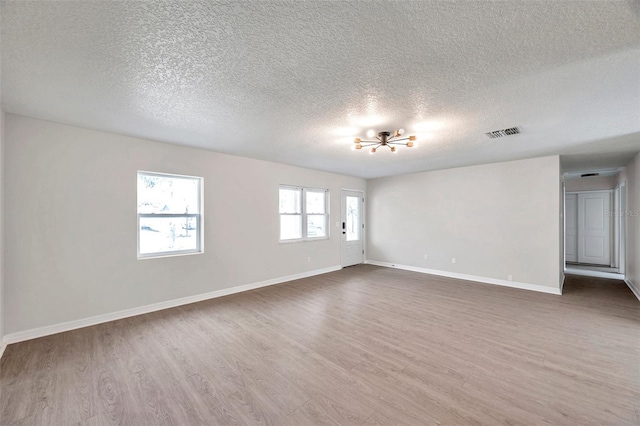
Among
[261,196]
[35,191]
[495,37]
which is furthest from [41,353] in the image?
[495,37]

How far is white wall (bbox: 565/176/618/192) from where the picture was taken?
6.66 meters

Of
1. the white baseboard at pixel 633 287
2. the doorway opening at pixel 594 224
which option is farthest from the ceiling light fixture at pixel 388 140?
the doorway opening at pixel 594 224

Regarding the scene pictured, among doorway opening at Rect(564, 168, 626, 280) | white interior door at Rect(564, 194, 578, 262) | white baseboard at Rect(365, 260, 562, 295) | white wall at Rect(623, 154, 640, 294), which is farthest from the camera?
white interior door at Rect(564, 194, 578, 262)

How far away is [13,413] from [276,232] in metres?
3.93

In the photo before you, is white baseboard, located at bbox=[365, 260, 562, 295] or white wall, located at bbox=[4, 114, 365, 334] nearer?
white wall, located at bbox=[4, 114, 365, 334]

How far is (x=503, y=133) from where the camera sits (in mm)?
3410

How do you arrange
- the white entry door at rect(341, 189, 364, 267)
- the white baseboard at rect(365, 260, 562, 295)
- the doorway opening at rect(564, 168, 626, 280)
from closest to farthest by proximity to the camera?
the white baseboard at rect(365, 260, 562, 295), the doorway opening at rect(564, 168, 626, 280), the white entry door at rect(341, 189, 364, 267)

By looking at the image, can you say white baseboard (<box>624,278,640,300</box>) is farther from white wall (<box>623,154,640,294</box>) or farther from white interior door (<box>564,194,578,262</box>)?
white interior door (<box>564,194,578,262</box>)

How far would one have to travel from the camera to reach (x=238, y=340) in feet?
9.46

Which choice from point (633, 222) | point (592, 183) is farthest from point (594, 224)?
point (633, 222)

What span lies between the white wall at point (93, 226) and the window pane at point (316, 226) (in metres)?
1.73

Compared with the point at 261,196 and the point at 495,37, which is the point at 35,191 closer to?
the point at 261,196

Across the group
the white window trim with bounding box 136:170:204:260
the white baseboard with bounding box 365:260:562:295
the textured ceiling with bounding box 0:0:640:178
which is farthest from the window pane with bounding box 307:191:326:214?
the textured ceiling with bounding box 0:0:640:178

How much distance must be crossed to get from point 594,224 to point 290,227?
8.33 m
